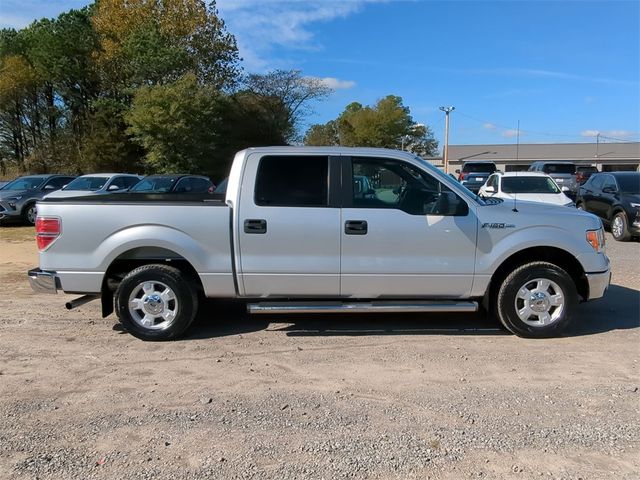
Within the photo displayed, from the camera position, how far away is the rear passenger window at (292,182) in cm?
548

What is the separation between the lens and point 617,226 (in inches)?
517

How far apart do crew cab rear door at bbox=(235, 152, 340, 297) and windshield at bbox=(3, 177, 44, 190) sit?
14038 mm

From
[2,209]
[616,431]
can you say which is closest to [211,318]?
[616,431]

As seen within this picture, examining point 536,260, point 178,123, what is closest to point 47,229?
point 536,260

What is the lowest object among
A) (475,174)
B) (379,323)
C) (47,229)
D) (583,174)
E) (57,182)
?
(379,323)

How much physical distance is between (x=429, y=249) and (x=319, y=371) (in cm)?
169

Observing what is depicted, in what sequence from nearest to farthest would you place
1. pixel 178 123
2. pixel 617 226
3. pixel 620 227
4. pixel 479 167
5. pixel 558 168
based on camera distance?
1. pixel 620 227
2. pixel 617 226
3. pixel 558 168
4. pixel 479 167
5. pixel 178 123

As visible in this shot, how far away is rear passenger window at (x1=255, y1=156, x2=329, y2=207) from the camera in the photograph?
548 centimetres

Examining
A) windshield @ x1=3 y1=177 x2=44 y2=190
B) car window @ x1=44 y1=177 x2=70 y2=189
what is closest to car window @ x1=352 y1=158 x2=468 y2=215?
windshield @ x1=3 y1=177 x2=44 y2=190

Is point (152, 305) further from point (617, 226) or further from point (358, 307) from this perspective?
point (617, 226)

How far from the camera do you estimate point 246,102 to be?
43.6m

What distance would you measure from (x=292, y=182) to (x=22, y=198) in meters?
13.8

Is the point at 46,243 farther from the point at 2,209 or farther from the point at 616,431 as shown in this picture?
the point at 2,209

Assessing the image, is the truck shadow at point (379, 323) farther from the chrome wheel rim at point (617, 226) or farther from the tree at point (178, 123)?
the tree at point (178, 123)
